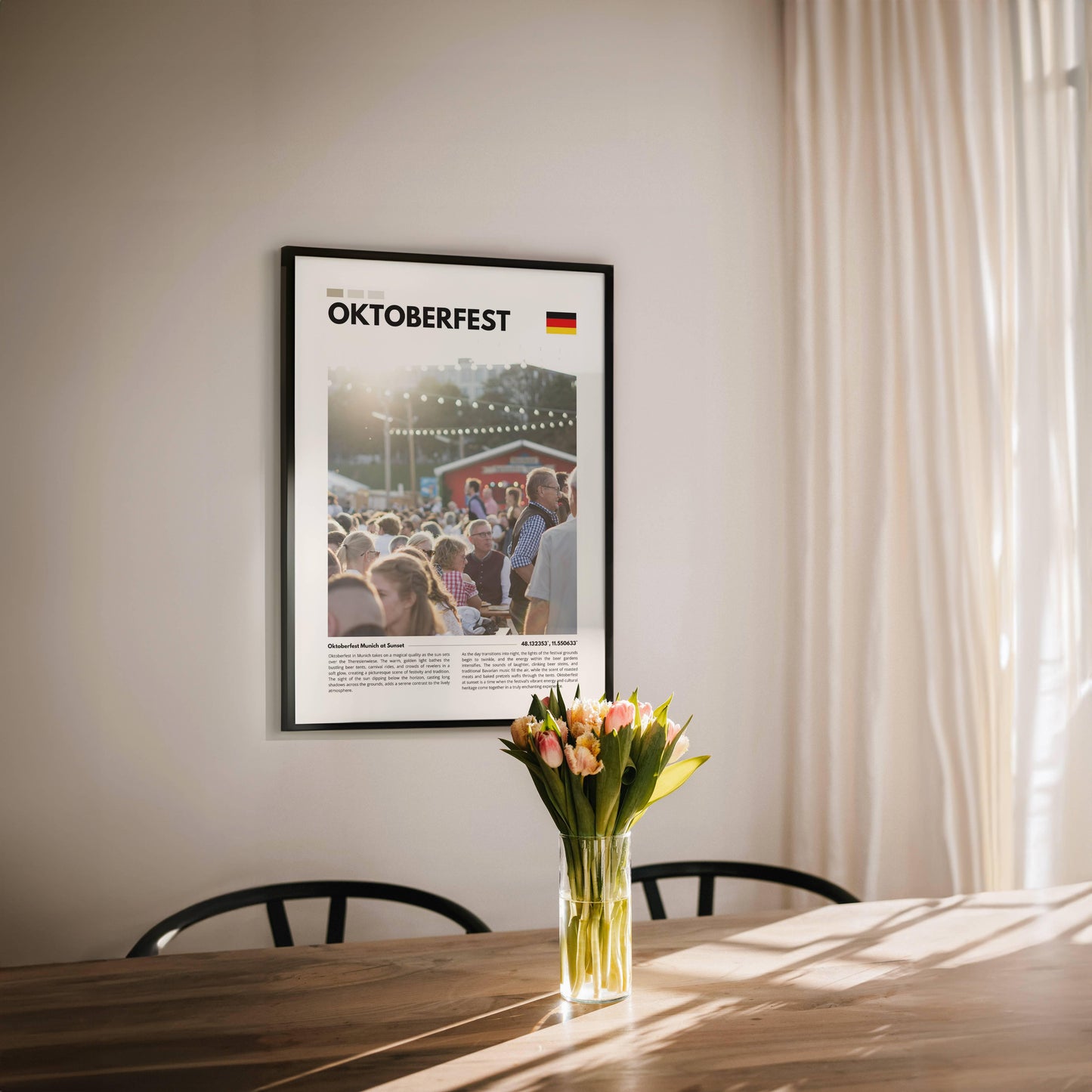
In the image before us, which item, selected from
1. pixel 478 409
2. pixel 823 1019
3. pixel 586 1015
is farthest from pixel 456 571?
pixel 823 1019

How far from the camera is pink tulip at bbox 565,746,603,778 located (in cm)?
138

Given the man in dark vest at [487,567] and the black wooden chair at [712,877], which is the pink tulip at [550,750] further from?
the man in dark vest at [487,567]

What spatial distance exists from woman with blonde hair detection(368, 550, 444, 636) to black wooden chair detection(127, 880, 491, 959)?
573mm

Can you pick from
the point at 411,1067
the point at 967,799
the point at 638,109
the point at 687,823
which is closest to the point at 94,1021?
the point at 411,1067

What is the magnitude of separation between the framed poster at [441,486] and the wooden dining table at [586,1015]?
2.27 feet

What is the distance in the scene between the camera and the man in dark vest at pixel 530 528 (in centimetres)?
238

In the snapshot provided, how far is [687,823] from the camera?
8.13 feet

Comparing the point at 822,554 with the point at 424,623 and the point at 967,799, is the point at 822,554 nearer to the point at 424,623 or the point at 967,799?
the point at 967,799

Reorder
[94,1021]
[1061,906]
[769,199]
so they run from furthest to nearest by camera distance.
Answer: [769,199] < [1061,906] < [94,1021]

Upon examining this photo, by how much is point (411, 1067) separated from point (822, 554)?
1620 millimetres

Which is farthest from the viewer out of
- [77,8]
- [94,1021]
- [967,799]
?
[967,799]

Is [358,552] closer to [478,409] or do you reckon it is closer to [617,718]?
[478,409]

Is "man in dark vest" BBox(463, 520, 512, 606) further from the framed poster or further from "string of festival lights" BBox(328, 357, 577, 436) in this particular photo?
"string of festival lights" BBox(328, 357, 577, 436)

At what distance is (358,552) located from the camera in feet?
7.56
